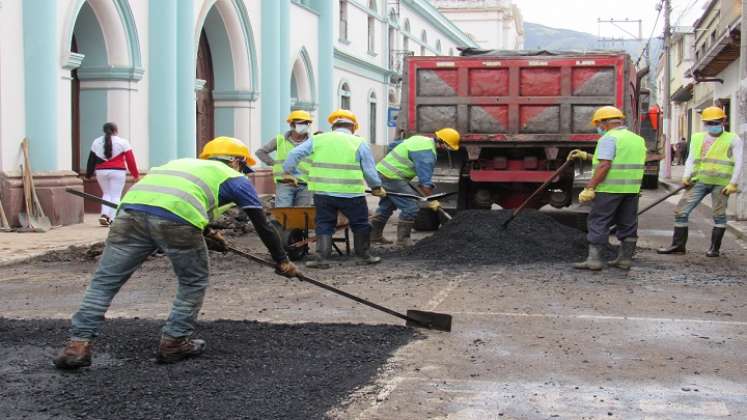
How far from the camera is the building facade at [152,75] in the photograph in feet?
43.5

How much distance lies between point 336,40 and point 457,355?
23.9m

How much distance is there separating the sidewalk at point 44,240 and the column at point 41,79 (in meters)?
1.12

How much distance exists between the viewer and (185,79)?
1775 cm

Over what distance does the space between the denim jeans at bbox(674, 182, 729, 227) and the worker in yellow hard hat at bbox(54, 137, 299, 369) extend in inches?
265

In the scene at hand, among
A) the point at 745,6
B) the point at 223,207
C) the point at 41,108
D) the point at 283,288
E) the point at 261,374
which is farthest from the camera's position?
the point at 745,6

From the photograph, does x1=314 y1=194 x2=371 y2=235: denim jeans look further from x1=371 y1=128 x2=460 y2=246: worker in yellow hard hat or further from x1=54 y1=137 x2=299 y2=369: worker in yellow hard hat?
x1=54 y1=137 x2=299 y2=369: worker in yellow hard hat

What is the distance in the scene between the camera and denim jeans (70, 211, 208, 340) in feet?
17.6

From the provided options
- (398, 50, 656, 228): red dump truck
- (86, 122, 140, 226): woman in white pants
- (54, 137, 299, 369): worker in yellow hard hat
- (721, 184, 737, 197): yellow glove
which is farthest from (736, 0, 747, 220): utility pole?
(54, 137, 299, 369): worker in yellow hard hat

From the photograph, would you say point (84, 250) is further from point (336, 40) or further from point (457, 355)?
point (336, 40)

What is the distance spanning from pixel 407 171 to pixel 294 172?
1534 mm

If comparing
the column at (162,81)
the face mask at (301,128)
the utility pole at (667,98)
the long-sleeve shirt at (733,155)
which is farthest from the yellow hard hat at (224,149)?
the utility pole at (667,98)

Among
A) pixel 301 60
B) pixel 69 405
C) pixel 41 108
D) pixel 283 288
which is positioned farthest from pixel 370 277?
pixel 301 60

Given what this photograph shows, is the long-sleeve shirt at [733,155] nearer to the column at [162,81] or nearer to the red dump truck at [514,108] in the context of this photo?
the red dump truck at [514,108]

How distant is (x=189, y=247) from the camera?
18.0ft
